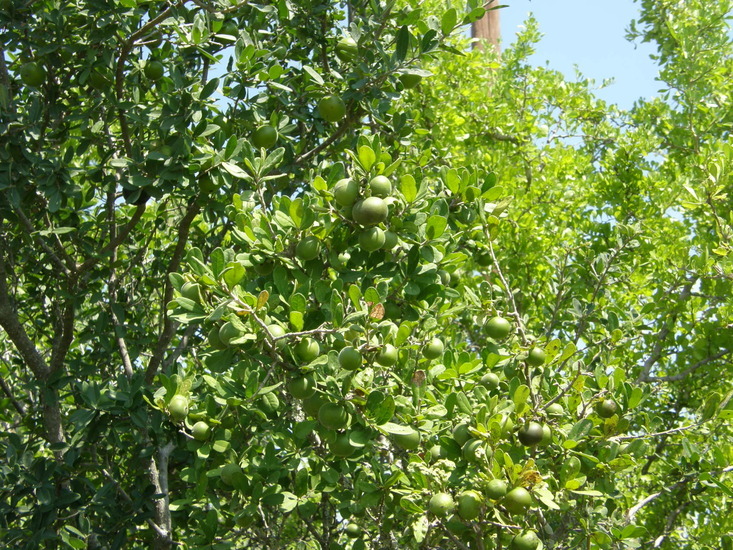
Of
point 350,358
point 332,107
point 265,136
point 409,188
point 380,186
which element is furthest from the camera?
point 265,136

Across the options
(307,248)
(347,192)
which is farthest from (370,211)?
(307,248)

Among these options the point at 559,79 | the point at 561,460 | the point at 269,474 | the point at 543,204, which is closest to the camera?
the point at 269,474

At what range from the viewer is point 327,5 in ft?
11.9

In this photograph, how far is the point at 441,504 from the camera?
92.5 inches

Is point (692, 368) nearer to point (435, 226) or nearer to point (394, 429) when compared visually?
point (435, 226)


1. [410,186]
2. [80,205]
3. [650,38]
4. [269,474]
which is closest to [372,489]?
[269,474]

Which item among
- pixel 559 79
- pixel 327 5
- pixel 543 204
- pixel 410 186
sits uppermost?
pixel 559 79

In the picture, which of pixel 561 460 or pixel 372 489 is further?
pixel 561 460

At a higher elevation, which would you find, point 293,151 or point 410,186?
point 293,151

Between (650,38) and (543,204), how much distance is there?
2.39m

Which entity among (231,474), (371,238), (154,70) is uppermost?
(154,70)

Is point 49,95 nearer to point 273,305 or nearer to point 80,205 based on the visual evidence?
point 80,205

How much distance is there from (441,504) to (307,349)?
63 cm

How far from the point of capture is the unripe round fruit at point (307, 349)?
2.27 metres
